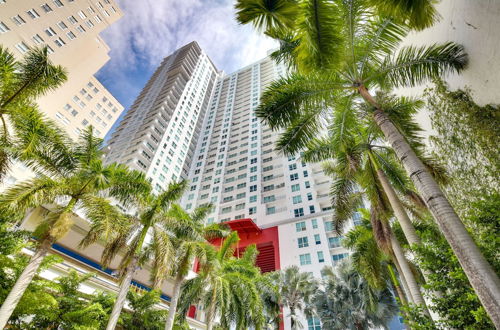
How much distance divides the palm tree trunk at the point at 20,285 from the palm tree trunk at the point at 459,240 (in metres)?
11.4

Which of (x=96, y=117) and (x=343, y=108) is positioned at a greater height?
(x=96, y=117)

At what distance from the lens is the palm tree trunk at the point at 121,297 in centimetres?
1047

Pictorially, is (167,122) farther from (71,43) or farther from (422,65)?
(422,65)

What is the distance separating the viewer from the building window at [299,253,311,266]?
125 ft

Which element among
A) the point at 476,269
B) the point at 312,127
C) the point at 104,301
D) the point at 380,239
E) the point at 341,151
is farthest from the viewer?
the point at 104,301

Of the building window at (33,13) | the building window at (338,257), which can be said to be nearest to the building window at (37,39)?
the building window at (33,13)

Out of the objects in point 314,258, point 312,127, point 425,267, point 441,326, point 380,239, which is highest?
point 314,258

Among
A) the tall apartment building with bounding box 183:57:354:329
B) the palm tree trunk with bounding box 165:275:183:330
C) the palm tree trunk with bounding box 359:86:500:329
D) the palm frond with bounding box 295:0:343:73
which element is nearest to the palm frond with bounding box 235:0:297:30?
the palm frond with bounding box 295:0:343:73

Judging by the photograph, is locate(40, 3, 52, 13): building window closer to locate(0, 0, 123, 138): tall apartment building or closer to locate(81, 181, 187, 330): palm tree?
locate(0, 0, 123, 138): tall apartment building

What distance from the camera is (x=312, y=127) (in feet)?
32.2

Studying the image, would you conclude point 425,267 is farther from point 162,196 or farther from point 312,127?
point 162,196

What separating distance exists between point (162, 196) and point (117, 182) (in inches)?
99.5

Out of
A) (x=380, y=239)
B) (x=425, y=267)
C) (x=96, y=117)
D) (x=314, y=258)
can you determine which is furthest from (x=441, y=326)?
(x=96, y=117)

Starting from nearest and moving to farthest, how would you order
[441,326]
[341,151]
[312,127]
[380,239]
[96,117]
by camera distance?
[441,326], [312,127], [341,151], [380,239], [96,117]
